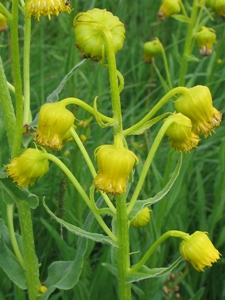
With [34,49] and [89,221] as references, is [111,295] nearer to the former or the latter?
[89,221]

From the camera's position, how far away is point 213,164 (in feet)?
10.0

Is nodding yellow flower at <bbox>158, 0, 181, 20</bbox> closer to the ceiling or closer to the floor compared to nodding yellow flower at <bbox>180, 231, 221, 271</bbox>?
closer to the ceiling

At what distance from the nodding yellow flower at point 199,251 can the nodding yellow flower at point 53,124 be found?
44cm

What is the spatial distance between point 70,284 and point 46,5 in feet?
2.93

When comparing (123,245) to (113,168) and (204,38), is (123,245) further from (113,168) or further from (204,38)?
(204,38)

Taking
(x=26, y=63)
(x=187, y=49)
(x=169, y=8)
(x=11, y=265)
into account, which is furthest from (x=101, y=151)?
→ (x=169, y=8)

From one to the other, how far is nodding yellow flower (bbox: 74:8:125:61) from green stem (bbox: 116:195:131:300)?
398mm

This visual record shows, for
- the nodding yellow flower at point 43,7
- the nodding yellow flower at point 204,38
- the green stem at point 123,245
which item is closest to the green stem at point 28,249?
the green stem at point 123,245

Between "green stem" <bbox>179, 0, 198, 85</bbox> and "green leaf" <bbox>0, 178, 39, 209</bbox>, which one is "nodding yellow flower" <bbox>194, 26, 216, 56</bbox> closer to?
"green stem" <bbox>179, 0, 198, 85</bbox>

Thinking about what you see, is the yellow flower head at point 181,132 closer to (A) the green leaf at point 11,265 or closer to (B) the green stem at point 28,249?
(B) the green stem at point 28,249

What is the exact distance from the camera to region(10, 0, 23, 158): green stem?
64.2 inches

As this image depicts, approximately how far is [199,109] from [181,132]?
0.08m

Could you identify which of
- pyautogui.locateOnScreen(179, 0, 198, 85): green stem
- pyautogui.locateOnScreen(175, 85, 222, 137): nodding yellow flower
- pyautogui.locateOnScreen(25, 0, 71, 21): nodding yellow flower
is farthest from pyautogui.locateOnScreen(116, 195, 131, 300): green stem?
pyautogui.locateOnScreen(179, 0, 198, 85): green stem

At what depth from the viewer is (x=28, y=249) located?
188cm
